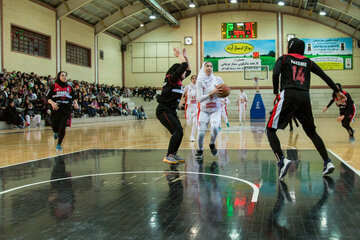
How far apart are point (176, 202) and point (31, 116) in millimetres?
18384

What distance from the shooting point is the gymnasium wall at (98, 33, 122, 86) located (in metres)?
36.9

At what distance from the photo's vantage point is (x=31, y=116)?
20562mm

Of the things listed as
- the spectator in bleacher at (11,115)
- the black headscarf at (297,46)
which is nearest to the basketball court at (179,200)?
the black headscarf at (297,46)

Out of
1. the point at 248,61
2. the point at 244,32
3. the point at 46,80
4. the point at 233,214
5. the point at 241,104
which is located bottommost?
the point at 233,214

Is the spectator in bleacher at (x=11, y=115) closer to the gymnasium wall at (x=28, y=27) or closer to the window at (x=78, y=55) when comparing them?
the gymnasium wall at (x=28, y=27)

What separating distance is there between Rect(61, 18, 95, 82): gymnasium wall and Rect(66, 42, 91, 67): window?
1.17 feet

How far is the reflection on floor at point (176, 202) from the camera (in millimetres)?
3189

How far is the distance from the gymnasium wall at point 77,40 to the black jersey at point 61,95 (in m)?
21.8

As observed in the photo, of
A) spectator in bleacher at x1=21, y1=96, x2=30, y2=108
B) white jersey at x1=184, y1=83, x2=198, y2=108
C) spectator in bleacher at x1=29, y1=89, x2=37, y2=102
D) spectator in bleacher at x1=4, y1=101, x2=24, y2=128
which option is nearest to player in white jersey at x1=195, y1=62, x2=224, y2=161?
white jersey at x1=184, y1=83, x2=198, y2=108

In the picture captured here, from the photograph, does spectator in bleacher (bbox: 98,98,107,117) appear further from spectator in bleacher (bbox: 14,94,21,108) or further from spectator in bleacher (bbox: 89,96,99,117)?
spectator in bleacher (bbox: 14,94,21,108)

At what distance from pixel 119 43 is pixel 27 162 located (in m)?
35.0

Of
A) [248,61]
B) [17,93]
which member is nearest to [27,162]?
[17,93]

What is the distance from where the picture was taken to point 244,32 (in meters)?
39.3

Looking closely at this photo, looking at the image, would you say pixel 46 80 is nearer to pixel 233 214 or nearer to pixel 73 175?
pixel 73 175
